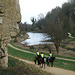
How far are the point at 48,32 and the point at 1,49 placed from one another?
18820mm

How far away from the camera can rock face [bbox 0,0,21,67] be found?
7038 mm

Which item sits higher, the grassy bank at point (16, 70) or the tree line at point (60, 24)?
the tree line at point (60, 24)

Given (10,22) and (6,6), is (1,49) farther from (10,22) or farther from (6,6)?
(6,6)

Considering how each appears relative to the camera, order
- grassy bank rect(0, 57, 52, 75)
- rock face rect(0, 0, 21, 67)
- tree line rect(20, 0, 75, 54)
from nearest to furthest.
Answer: grassy bank rect(0, 57, 52, 75)
rock face rect(0, 0, 21, 67)
tree line rect(20, 0, 75, 54)

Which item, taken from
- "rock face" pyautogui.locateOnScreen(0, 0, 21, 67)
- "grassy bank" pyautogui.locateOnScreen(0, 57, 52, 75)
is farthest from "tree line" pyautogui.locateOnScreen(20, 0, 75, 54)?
"rock face" pyautogui.locateOnScreen(0, 0, 21, 67)

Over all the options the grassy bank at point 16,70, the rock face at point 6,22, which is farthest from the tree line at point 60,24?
the rock face at point 6,22

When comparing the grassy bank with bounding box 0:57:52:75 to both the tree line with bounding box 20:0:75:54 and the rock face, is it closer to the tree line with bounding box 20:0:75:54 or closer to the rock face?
the rock face

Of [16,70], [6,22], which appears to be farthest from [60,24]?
[16,70]

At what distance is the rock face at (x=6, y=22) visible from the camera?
7038 millimetres

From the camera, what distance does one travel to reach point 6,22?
7289 millimetres

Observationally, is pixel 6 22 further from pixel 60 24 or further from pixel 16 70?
pixel 60 24

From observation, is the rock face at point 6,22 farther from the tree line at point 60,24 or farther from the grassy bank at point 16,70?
the tree line at point 60,24

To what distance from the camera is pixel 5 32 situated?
23.8ft

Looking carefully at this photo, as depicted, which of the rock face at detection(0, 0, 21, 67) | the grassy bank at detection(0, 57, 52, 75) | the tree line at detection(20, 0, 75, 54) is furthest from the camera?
the tree line at detection(20, 0, 75, 54)
